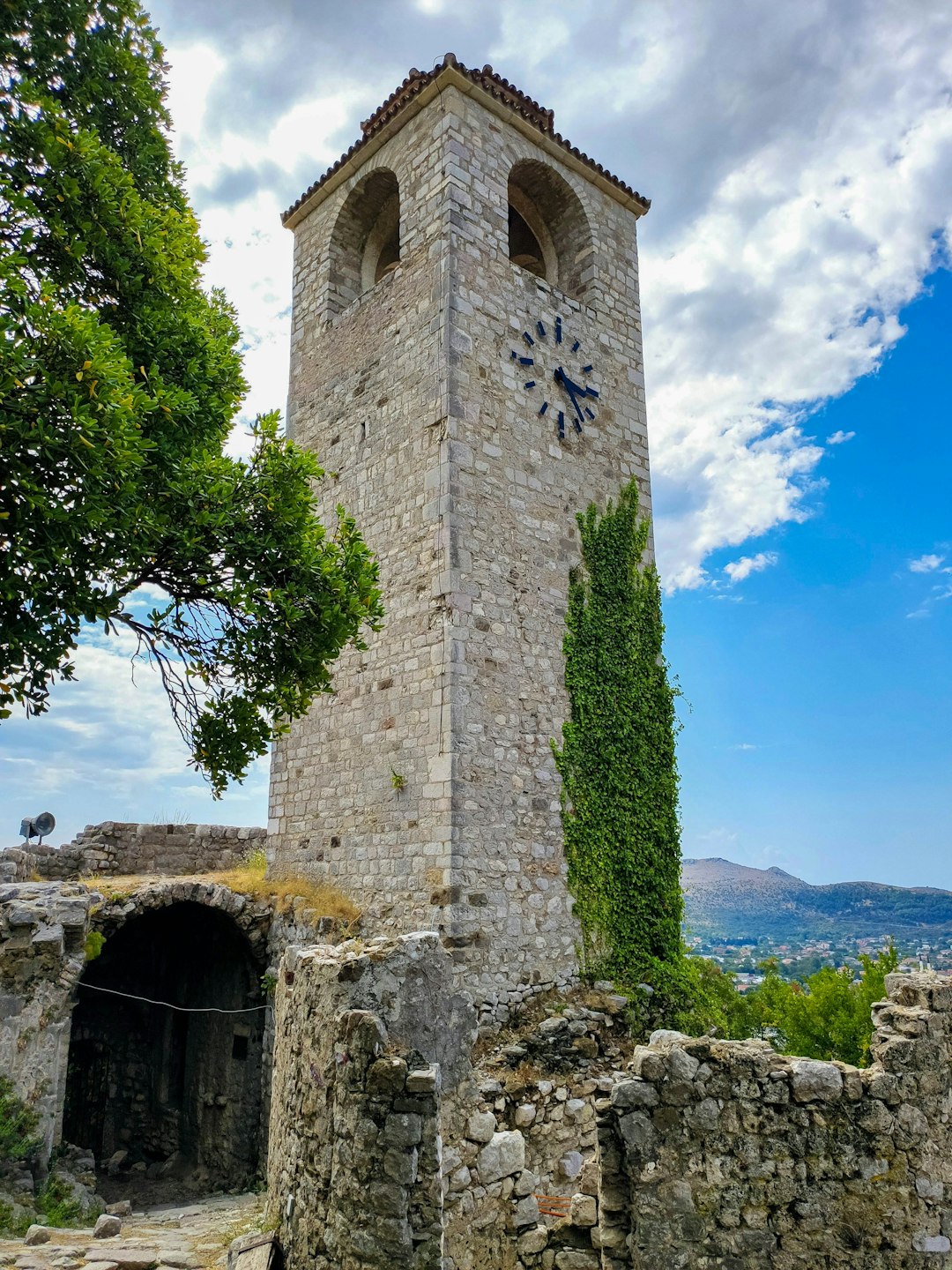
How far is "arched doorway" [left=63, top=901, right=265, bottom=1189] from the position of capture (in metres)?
11.1

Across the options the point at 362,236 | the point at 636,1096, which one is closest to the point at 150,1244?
the point at 636,1096

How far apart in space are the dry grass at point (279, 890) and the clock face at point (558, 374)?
6.45 meters

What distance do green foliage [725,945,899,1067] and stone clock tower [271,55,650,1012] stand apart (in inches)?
395

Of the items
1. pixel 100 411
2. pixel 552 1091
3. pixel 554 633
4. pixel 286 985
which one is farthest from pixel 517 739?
pixel 100 411

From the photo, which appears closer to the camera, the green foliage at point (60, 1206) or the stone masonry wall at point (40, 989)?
the green foliage at point (60, 1206)

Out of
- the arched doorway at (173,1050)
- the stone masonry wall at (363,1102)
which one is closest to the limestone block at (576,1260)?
the stone masonry wall at (363,1102)

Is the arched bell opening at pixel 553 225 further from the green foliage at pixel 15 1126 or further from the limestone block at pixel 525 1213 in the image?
the green foliage at pixel 15 1126

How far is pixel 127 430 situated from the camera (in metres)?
5.88

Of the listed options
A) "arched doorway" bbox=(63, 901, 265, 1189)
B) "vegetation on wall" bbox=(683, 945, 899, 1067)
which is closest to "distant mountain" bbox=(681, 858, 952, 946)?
"vegetation on wall" bbox=(683, 945, 899, 1067)

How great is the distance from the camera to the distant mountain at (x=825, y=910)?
35312 millimetres

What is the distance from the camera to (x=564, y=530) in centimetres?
1112

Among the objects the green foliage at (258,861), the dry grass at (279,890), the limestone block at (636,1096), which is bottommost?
the limestone block at (636,1096)

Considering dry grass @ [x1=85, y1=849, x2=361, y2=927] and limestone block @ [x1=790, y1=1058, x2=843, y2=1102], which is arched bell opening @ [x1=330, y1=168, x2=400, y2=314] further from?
limestone block @ [x1=790, y1=1058, x2=843, y2=1102]

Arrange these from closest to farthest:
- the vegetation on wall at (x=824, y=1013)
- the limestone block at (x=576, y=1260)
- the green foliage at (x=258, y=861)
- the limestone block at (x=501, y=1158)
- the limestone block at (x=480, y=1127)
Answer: the limestone block at (x=576, y=1260) → the limestone block at (x=501, y=1158) → the limestone block at (x=480, y=1127) → the green foliage at (x=258, y=861) → the vegetation on wall at (x=824, y=1013)
